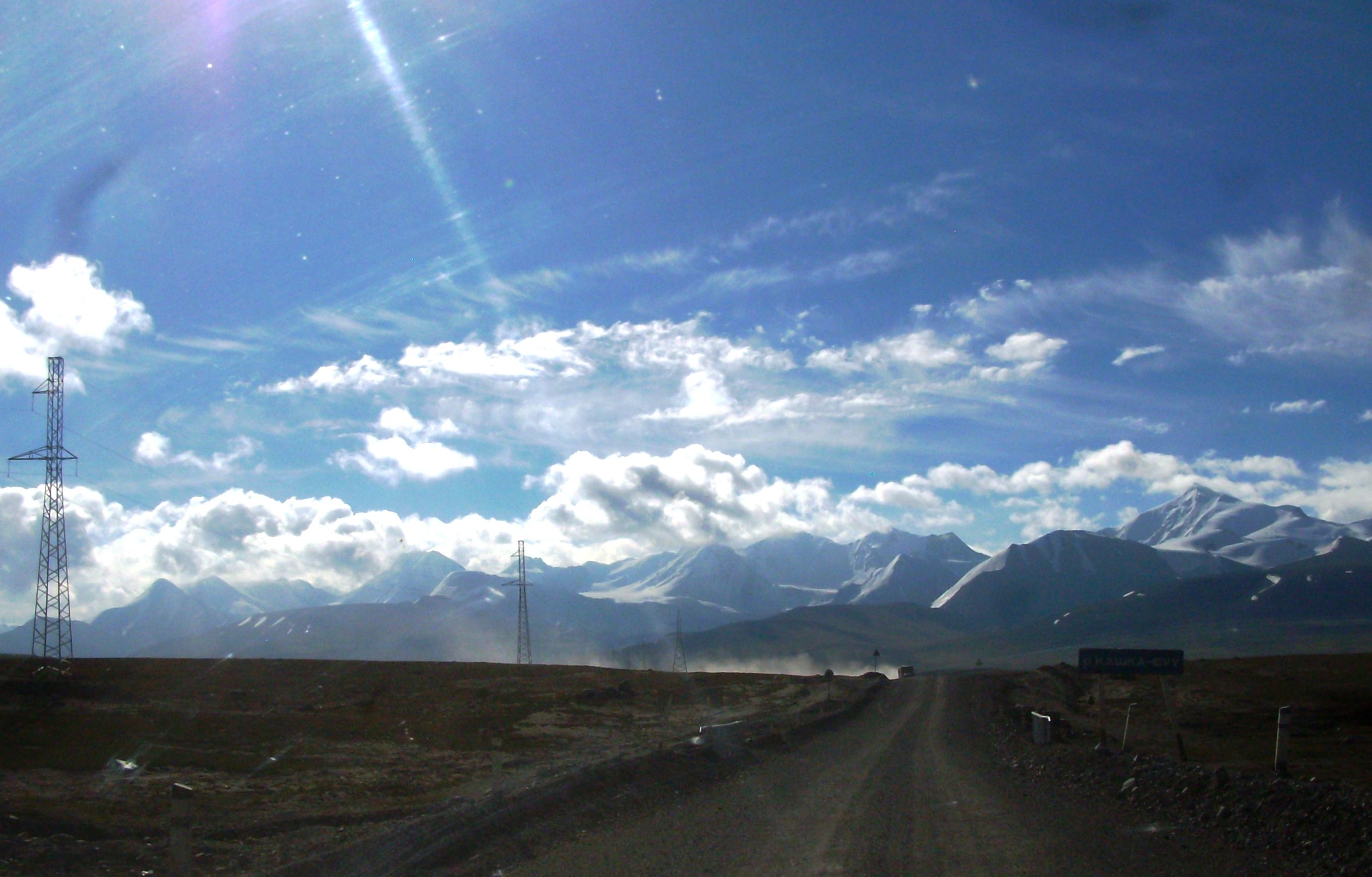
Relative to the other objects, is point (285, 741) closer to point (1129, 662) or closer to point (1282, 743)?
point (1129, 662)

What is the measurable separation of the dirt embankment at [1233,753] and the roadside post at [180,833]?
12926 mm

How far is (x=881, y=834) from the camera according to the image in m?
13.1

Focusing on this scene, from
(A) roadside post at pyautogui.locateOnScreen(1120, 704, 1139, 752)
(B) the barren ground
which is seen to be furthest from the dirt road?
(B) the barren ground

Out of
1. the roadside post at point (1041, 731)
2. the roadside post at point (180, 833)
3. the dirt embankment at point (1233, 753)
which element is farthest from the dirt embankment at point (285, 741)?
the dirt embankment at point (1233, 753)

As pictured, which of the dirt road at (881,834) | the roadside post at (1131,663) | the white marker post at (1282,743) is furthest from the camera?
the roadside post at (1131,663)

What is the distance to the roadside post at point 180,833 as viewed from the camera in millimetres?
9789

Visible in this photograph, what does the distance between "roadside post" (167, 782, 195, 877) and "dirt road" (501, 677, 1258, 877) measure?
143 inches

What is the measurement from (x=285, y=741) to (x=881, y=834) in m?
20.7

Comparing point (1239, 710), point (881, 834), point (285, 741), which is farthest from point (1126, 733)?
point (285, 741)

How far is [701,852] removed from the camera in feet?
39.8

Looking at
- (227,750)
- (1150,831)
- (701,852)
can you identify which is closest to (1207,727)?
(1150,831)

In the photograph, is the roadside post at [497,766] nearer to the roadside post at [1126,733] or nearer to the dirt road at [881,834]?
the dirt road at [881,834]

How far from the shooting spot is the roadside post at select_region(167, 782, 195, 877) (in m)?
9.79

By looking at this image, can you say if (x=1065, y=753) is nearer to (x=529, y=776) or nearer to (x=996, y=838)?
(x=996, y=838)
